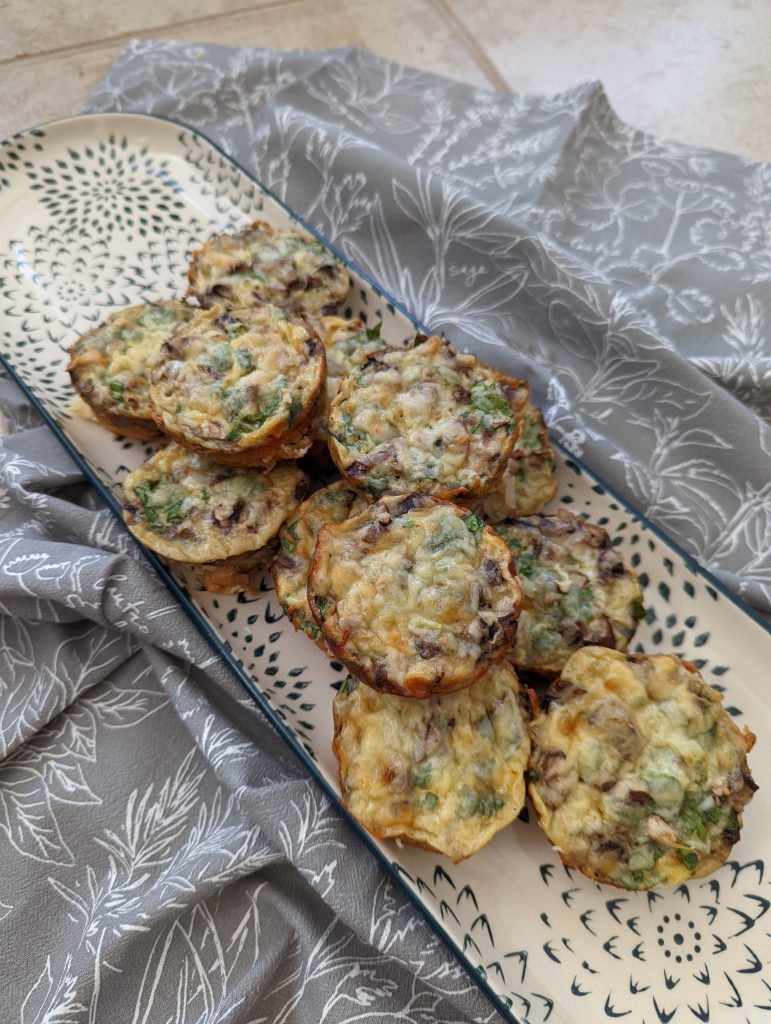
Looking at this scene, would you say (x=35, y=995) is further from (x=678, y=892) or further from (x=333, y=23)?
(x=333, y=23)

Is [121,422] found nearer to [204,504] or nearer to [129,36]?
[204,504]

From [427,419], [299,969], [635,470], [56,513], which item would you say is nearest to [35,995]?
[299,969]

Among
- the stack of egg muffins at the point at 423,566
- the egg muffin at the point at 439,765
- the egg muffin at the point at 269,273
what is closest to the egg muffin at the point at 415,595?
the stack of egg muffins at the point at 423,566

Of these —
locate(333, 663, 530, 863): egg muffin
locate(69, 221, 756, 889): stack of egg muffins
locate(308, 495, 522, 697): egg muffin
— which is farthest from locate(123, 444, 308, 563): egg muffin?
locate(333, 663, 530, 863): egg muffin

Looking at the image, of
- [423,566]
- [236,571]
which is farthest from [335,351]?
[423,566]

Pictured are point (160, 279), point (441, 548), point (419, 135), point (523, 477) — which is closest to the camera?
point (441, 548)

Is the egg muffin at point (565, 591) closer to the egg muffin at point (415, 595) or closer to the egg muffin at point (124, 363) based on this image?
the egg muffin at point (415, 595)

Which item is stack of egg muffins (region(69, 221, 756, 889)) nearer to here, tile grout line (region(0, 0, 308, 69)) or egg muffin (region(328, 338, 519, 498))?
egg muffin (region(328, 338, 519, 498))
